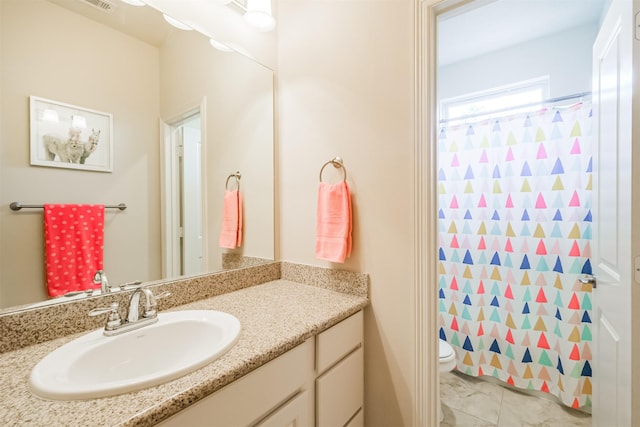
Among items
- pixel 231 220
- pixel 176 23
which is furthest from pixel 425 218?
pixel 176 23

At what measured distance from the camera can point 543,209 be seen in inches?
71.8

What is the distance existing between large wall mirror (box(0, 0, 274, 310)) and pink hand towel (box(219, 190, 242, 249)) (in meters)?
0.03

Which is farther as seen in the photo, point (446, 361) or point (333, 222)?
point (446, 361)

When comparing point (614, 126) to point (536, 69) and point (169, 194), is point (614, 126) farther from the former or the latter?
point (169, 194)

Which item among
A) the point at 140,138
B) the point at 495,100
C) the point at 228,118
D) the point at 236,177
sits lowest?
the point at 236,177

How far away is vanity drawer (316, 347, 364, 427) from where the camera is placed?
1.00 metres

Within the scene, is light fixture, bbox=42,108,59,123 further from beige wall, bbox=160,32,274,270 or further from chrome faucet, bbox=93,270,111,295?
chrome faucet, bbox=93,270,111,295

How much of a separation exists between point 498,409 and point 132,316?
2133 millimetres

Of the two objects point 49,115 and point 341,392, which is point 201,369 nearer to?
point 341,392

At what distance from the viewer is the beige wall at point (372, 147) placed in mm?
1163

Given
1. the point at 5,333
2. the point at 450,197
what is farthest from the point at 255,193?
the point at 450,197

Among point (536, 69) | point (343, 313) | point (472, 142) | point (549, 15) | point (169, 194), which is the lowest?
point (343, 313)

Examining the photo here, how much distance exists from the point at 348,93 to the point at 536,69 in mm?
1827

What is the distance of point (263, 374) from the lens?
0.77 metres
